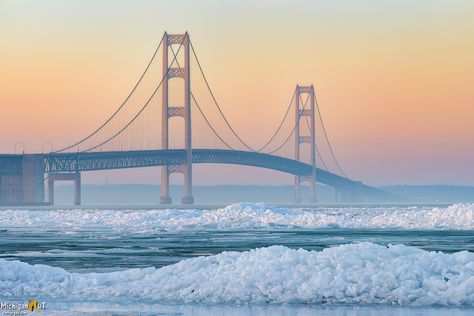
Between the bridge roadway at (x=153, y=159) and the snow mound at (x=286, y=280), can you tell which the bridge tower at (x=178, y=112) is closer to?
the bridge roadway at (x=153, y=159)

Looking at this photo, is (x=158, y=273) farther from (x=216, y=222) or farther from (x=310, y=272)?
(x=216, y=222)

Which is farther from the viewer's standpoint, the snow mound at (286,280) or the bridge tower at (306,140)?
the bridge tower at (306,140)

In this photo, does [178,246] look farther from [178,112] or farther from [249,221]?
[178,112]

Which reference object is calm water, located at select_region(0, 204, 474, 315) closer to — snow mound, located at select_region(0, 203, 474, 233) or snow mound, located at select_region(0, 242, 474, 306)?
snow mound, located at select_region(0, 242, 474, 306)

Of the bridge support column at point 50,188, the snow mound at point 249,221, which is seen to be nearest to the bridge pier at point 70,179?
the bridge support column at point 50,188

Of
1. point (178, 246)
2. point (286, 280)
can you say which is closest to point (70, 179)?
point (178, 246)

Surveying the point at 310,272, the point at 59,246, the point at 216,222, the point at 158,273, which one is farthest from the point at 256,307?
the point at 216,222

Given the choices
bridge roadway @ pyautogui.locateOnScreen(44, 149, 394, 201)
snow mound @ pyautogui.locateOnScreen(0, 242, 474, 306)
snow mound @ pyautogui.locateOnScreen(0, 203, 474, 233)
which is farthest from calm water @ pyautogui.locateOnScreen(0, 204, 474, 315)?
bridge roadway @ pyautogui.locateOnScreen(44, 149, 394, 201)
